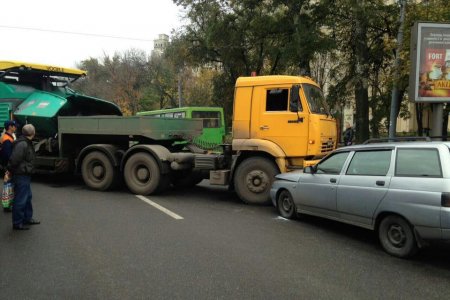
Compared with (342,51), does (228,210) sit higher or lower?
lower

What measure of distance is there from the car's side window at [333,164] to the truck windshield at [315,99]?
2.03 metres

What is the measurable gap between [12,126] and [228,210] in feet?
14.1

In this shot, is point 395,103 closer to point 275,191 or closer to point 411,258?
point 275,191

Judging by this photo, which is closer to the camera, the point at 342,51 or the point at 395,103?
the point at 395,103

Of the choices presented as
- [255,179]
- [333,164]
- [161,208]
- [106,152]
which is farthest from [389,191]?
[106,152]

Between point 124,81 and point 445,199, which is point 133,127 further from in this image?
point 124,81

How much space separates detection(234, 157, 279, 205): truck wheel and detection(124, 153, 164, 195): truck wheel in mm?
1934

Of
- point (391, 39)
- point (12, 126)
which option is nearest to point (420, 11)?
point (391, 39)

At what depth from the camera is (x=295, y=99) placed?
888 cm

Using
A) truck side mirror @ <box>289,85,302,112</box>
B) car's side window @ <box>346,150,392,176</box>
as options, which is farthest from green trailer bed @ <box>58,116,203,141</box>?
car's side window @ <box>346,150,392,176</box>

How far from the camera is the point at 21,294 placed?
173 inches

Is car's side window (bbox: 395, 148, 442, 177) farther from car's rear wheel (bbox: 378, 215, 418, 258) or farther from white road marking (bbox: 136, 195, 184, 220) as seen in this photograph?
white road marking (bbox: 136, 195, 184, 220)

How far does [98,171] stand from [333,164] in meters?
6.47

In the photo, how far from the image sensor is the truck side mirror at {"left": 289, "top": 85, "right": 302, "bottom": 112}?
8.85 m
